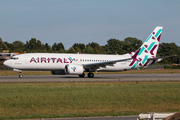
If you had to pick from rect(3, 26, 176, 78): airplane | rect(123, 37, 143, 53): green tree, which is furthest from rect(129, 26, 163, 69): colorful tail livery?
rect(123, 37, 143, 53): green tree

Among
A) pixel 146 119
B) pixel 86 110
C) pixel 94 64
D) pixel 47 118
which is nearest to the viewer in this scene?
pixel 146 119

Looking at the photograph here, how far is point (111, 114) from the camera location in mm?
12680

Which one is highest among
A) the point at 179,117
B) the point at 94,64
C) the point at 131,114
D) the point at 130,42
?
the point at 130,42

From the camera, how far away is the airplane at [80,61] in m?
37.9

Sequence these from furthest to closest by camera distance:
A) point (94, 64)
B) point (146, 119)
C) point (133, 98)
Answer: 1. point (94, 64)
2. point (133, 98)
3. point (146, 119)

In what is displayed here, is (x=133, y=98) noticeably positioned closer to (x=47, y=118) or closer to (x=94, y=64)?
(x=47, y=118)

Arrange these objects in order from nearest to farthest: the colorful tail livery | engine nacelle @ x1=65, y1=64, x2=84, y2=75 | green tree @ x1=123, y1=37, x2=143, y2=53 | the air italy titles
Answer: engine nacelle @ x1=65, y1=64, x2=84, y2=75 < the air italy titles < the colorful tail livery < green tree @ x1=123, y1=37, x2=143, y2=53

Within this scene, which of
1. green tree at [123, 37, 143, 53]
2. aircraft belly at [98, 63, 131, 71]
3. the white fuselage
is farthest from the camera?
green tree at [123, 37, 143, 53]

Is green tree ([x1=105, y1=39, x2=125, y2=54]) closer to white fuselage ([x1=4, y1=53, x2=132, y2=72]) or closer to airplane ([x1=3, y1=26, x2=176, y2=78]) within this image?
airplane ([x1=3, y1=26, x2=176, y2=78])

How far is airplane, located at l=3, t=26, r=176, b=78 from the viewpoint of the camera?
124 ft

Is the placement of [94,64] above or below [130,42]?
below

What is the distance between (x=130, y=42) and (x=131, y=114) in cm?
14576

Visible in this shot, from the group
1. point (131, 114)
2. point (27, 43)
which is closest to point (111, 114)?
point (131, 114)

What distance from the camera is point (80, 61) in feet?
134
